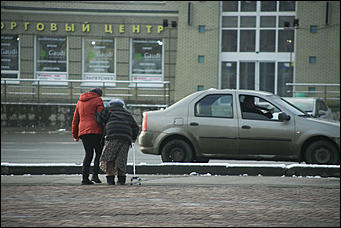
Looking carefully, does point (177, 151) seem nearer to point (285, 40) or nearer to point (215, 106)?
point (215, 106)

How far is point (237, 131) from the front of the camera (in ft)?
43.8

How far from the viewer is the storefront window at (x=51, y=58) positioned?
32.0 m

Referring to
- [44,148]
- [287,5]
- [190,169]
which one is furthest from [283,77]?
[190,169]

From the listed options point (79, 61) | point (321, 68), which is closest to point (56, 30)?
point (79, 61)

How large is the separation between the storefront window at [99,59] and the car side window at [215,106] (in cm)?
1851

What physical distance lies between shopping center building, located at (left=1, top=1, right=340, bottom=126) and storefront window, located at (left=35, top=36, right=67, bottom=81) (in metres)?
0.05

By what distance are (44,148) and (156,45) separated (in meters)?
13.6

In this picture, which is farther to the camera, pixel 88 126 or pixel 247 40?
pixel 247 40

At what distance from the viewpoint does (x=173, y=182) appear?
37.1ft

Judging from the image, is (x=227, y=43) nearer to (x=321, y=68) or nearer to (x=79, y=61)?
(x=321, y=68)

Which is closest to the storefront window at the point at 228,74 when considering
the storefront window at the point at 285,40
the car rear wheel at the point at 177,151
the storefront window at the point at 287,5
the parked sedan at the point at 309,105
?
the storefront window at the point at 285,40

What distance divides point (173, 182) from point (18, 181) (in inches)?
104

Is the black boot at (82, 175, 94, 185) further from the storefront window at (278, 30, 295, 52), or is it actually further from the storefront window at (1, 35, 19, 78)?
the storefront window at (1, 35, 19, 78)

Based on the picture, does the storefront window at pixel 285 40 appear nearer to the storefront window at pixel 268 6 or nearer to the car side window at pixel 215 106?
the storefront window at pixel 268 6
